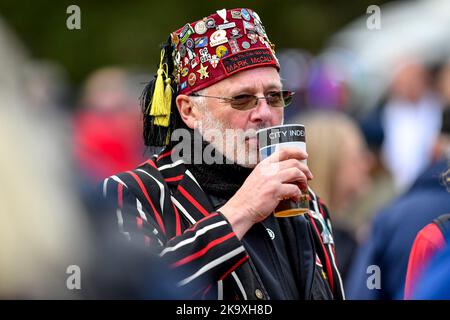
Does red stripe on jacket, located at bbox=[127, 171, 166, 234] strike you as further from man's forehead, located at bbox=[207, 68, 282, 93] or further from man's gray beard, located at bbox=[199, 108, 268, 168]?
man's forehead, located at bbox=[207, 68, 282, 93]

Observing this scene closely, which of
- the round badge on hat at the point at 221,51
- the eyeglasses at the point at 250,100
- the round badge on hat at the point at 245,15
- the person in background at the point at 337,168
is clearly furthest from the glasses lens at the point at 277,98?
the person in background at the point at 337,168

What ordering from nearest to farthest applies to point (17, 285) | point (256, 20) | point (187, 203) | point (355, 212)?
point (17, 285)
point (187, 203)
point (256, 20)
point (355, 212)

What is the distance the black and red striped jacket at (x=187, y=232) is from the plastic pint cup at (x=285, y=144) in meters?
0.25

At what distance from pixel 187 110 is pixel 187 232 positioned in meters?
0.73

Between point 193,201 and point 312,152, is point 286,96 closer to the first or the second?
point 193,201

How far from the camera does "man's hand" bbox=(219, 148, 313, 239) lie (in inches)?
140

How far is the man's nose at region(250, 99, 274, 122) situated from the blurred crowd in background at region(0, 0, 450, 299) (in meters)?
0.69

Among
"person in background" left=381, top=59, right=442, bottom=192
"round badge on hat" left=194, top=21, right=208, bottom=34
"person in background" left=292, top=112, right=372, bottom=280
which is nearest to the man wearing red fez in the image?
"round badge on hat" left=194, top=21, right=208, bottom=34

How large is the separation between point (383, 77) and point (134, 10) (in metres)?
3.16

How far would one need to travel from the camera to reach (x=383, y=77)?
10.9 metres

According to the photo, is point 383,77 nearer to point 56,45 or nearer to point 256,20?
point 56,45

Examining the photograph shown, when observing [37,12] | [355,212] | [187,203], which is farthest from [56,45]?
[187,203]

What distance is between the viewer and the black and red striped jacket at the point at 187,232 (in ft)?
11.3

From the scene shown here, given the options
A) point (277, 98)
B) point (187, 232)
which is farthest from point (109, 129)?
point (187, 232)
